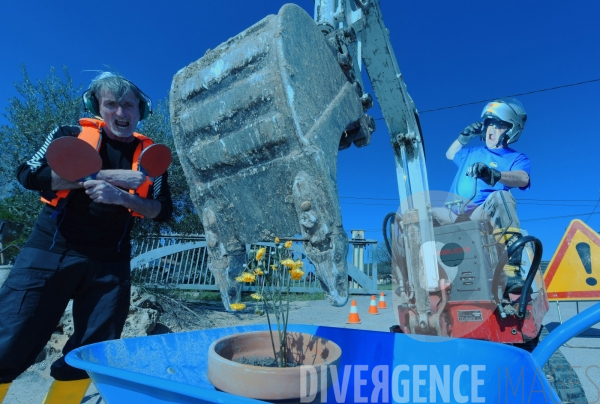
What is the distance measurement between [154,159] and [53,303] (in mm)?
807

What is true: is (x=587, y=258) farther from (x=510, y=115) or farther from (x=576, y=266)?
(x=510, y=115)

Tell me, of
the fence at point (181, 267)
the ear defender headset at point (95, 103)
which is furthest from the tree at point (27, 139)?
the ear defender headset at point (95, 103)

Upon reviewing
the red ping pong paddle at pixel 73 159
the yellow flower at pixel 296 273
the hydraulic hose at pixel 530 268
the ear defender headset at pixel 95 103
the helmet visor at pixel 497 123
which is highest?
the helmet visor at pixel 497 123

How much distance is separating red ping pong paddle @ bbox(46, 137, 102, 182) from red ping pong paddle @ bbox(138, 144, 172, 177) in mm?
185

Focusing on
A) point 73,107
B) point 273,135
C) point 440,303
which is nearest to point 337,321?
point 440,303

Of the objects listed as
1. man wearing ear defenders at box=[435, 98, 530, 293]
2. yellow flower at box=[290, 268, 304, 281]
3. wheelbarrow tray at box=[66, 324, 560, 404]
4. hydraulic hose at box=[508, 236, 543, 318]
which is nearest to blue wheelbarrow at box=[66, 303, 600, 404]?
wheelbarrow tray at box=[66, 324, 560, 404]

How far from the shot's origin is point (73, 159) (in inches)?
57.9

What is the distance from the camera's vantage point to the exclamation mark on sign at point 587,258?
418 centimetres

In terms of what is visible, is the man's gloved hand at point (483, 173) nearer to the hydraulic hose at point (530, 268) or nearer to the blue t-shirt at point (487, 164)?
the blue t-shirt at point (487, 164)

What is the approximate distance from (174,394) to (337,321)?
544 centimetres

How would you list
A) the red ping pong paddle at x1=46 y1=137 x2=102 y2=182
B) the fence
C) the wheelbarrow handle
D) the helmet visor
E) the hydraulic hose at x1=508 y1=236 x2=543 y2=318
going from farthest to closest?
the fence, the helmet visor, the hydraulic hose at x1=508 y1=236 x2=543 y2=318, the red ping pong paddle at x1=46 y1=137 x2=102 y2=182, the wheelbarrow handle

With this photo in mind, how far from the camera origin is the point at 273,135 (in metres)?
1.21

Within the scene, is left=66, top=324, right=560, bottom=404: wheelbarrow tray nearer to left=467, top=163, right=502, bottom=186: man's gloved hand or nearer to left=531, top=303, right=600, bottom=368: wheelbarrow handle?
left=531, top=303, right=600, bottom=368: wheelbarrow handle

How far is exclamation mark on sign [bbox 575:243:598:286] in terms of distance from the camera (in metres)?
4.18
